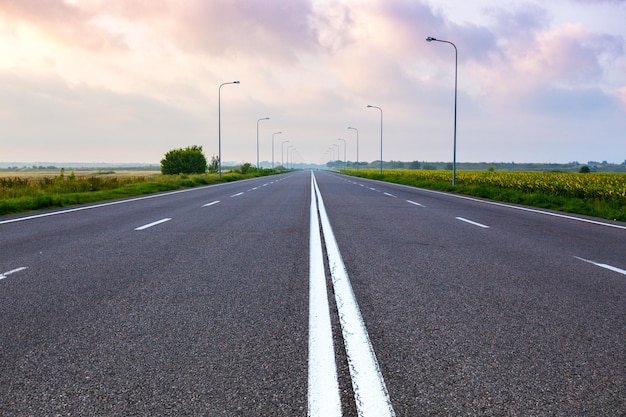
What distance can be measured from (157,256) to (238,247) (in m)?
1.39

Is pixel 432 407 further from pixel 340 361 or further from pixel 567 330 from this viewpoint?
pixel 567 330

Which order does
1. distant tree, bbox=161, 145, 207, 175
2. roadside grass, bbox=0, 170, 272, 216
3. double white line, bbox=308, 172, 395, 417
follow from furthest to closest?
distant tree, bbox=161, 145, 207, 175 → roadside grass, bbox=0, 170, 272, 216 → double white line, bbox=308, 172, 395, 417

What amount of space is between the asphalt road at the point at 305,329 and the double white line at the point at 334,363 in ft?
0.05

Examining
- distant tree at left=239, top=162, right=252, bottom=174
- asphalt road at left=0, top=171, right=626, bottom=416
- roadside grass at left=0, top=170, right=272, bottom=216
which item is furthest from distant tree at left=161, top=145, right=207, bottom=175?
asphalt road at left=0, top=171, right=626, bottom=416

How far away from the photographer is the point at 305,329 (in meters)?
3.82

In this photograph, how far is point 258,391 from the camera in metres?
2.76

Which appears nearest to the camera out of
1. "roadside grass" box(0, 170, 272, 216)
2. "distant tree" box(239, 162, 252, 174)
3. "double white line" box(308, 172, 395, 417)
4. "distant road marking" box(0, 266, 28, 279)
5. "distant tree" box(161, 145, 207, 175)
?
"double white line" box(308, 172, 395, 417)

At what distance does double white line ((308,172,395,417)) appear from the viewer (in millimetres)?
2588

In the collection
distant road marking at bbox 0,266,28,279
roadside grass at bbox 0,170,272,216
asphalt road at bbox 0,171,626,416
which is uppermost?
roadside grass at bbox 0,170,272,216

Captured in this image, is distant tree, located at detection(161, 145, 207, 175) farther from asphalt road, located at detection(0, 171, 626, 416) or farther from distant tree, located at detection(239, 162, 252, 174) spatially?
asphalt road, located at detection(0, 171, 626, 416)

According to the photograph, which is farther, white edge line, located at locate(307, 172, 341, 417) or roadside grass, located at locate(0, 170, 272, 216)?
roadside grass, located at locate(0, 170, 272, 216)

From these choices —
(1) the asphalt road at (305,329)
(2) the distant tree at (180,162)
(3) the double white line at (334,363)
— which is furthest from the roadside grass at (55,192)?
(2) the distant tree at (180,162)

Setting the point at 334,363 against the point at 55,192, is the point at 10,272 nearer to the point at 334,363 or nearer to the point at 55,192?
the point at 334,363

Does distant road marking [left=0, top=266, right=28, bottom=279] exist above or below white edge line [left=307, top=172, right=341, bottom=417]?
above
